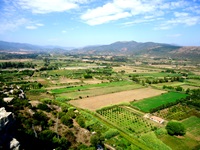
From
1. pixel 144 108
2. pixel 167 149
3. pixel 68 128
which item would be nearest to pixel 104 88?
pixel 144 108

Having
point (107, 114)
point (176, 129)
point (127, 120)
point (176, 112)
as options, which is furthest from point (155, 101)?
point (176, 129)

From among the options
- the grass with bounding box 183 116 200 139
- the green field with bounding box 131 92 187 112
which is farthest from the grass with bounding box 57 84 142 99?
the grass with bounding box 183 116 200 139

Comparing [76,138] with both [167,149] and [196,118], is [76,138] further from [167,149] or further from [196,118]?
[196,118]

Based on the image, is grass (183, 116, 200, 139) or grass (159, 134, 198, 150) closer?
grass (159, 134, 198, 150)

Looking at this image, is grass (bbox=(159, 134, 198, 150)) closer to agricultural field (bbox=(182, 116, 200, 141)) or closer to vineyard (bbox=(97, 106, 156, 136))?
agricultural field (bbox=(182, 116, 200, 141))

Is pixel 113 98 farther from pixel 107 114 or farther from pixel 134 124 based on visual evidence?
pixel 134 124
